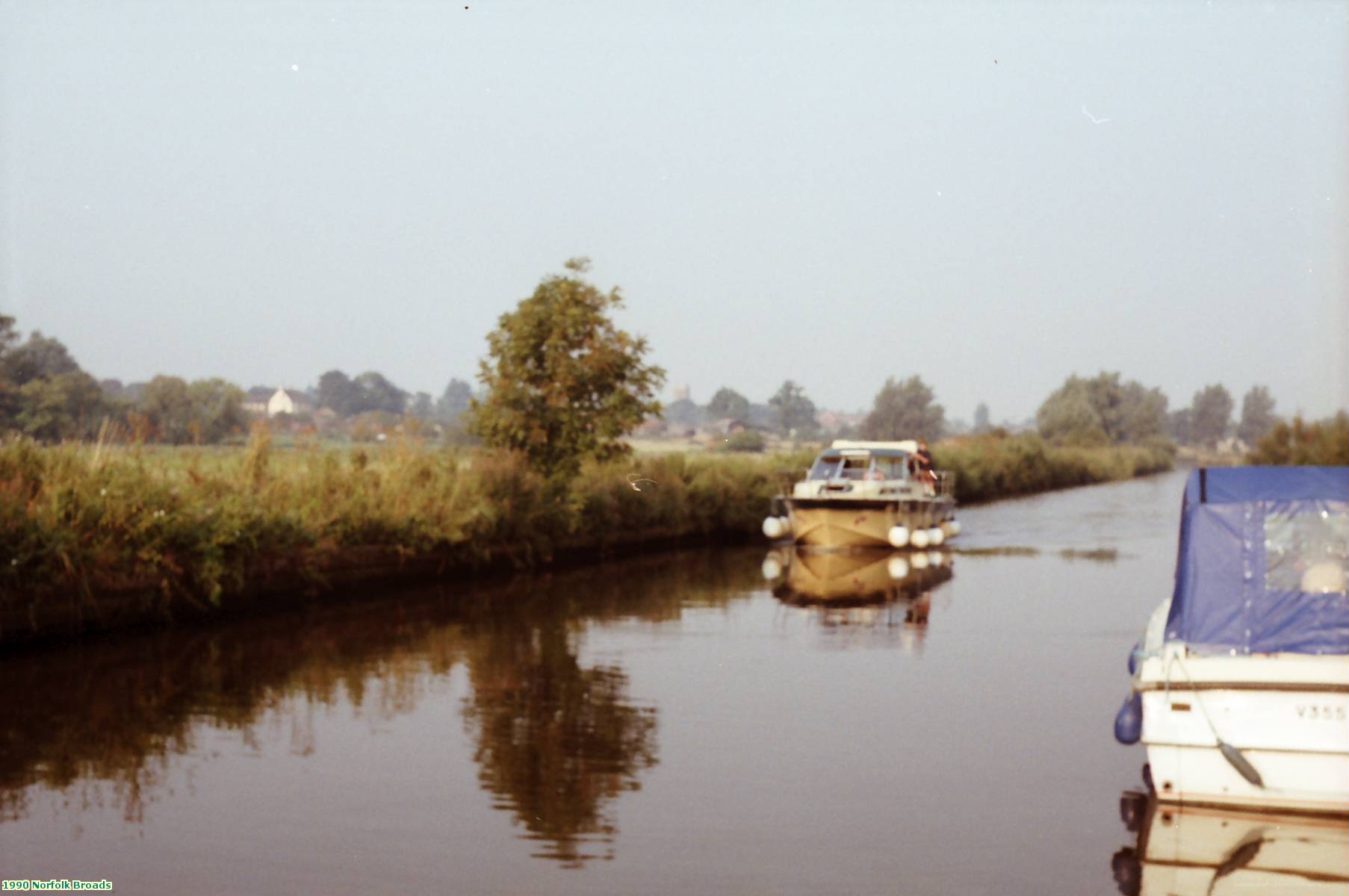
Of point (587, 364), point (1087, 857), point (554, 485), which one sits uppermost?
point (587, 364)

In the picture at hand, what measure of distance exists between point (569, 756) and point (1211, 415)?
14818 centimetres

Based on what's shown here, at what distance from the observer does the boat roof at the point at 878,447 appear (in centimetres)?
3862

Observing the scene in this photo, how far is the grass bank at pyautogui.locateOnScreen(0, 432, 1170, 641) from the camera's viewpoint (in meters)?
16.6

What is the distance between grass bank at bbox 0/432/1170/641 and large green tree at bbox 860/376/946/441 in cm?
9269

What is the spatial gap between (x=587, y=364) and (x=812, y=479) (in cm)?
748

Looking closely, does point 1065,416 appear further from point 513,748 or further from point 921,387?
point 513,748

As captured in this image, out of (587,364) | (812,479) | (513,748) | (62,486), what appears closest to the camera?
(513,748)

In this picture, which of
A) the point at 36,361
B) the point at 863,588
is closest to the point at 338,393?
the point at 36,361

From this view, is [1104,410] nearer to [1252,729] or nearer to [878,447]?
[878,447]

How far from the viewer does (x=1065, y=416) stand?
13688 centimetres

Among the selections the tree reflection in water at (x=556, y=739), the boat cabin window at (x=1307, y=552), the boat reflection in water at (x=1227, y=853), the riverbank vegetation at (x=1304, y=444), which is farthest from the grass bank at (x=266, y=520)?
the riverbank vegetation at (x=1304, y=444)

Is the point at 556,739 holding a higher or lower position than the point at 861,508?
lower

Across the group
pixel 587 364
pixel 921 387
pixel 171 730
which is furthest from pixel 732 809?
pixel 921 387

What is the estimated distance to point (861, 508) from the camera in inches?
1362
